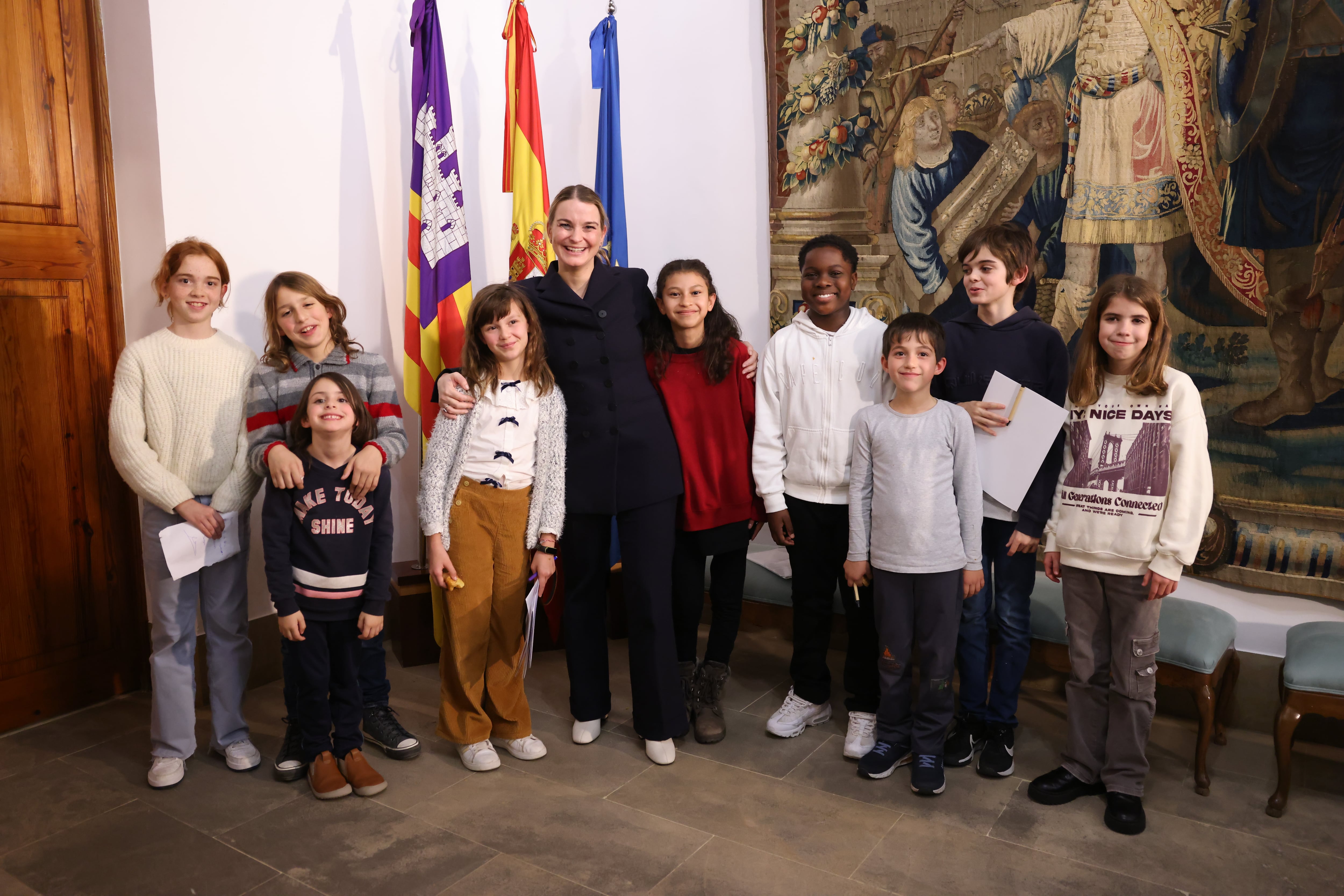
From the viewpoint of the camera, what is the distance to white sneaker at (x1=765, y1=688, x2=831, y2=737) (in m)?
2.89

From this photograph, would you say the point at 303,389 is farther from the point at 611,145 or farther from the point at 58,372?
the point at 611,145

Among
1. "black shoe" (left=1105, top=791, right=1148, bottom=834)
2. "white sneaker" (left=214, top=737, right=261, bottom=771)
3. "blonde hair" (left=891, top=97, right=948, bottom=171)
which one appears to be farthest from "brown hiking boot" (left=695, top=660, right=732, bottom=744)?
"blonde hair" (left=891, top=97, right=948, bottom=171)

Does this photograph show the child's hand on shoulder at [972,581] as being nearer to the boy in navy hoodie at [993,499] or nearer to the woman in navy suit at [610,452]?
the boy in navy hoodie at [993,499]

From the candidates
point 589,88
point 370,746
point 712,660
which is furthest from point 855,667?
point 589,88

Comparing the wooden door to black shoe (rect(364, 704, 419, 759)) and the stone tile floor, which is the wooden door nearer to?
the stone tile floor

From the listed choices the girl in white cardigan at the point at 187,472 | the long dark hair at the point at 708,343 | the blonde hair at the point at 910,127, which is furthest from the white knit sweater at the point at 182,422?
the blonde hair at the point at 910,127

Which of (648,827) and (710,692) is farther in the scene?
(710,692)

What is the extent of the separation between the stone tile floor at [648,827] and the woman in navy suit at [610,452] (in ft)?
0.98

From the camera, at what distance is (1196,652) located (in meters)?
2.54

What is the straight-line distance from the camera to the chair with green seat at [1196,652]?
253 centimetres

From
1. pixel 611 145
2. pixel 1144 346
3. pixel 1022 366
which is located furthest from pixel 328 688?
pixel 611 145

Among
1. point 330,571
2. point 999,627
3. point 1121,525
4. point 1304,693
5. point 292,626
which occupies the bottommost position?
point 1304,693

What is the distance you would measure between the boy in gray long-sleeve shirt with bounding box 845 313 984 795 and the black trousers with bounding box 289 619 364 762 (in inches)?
57.4

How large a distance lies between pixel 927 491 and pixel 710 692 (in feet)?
3.31
